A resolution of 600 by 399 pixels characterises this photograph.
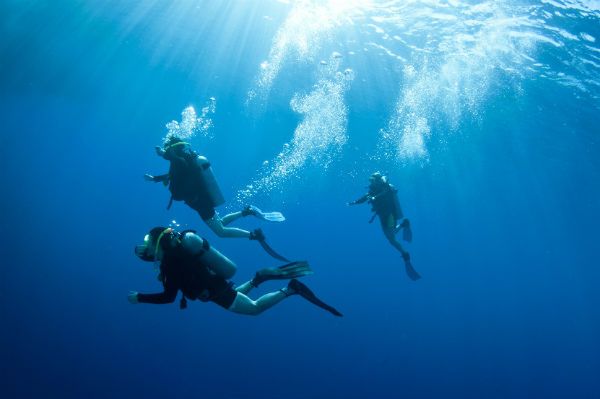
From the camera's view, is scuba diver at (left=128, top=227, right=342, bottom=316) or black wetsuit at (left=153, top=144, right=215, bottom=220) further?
black wetsuit at (left=153, top=144, right=215, bottom=220)

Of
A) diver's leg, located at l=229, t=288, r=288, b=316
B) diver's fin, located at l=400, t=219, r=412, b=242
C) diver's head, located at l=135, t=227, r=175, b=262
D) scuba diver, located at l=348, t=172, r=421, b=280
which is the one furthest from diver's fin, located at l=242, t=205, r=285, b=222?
diver's fin, located at l=400, t=219, r=412, b=242

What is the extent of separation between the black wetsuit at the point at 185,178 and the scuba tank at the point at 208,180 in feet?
0.14

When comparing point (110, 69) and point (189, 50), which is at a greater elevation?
point (189, 50)

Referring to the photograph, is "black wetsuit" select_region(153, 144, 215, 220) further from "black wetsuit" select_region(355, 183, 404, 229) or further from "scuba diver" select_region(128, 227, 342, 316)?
"black wetsuit" select_region(355, 183, 404, 229)

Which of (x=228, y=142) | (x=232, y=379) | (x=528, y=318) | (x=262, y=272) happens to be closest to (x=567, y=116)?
(x=262, y=272)

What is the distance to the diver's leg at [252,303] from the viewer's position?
18.4ft

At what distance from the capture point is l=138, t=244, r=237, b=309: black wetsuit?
16.2 feet

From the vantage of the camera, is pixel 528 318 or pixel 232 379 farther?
pixel 528 318

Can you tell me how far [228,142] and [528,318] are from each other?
68.1m

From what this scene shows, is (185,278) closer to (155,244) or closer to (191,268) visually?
Result: (191,268)

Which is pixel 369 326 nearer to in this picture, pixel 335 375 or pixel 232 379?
pixel 335 375

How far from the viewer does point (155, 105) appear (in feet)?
194

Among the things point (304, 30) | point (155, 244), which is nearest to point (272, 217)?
point (155, 244)

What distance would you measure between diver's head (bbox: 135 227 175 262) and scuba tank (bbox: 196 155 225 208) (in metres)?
2.29
